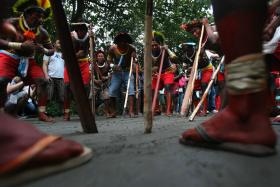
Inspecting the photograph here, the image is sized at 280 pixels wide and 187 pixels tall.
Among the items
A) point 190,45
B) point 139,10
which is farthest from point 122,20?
point 190,45

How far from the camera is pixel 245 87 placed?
54.1 inches

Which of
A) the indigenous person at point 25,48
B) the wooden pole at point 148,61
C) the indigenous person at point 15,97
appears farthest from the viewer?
the indigenous person at point 15,97

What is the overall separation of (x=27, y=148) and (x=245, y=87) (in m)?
0.73

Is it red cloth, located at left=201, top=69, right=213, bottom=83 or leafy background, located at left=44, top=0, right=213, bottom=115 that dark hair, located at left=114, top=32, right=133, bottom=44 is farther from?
leafy background, located at left=44, top=0, right=213, bottom=115

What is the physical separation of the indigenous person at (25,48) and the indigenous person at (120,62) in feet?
9.55

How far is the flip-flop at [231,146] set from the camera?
49.7 inches

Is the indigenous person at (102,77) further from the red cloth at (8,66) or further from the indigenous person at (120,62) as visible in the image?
the red cloth at (8,66)

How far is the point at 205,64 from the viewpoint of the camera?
8.13 metres

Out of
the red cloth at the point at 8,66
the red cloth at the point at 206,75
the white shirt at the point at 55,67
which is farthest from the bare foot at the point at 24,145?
the white shirt at the point at 55,67

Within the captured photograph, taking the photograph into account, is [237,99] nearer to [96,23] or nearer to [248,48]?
[248,48]

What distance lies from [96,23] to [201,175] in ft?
50.1

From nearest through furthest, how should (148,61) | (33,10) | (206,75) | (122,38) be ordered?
(148,61), (33,10), (206,75), (122,38)

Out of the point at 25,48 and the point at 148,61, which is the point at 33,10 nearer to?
the point at 25,48

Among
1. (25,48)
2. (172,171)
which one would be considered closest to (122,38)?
(25,48)
